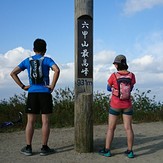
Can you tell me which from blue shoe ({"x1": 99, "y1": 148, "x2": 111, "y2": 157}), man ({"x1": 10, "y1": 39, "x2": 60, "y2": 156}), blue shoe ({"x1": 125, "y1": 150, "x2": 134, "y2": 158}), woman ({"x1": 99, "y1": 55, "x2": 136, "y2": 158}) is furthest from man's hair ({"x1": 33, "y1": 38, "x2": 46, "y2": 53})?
blue shoe ({"x1": 125, "y1": 150, "x2": 134, "y2": 158})

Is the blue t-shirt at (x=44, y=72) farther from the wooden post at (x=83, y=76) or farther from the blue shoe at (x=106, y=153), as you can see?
the blue shoe at (x=106, y=153)

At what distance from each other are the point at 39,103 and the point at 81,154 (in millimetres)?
1123

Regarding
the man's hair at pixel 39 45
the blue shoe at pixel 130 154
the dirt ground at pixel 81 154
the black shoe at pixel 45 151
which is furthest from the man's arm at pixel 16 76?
the blue shoe at pixel 130 154

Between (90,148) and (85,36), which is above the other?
(85,36)

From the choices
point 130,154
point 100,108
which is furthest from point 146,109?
point 130,154

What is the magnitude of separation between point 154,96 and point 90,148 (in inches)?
252

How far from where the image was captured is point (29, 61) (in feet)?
17.8

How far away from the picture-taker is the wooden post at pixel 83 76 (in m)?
5.59

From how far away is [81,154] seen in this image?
5.53 m

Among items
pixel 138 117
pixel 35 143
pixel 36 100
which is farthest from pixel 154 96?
pixel 36 100

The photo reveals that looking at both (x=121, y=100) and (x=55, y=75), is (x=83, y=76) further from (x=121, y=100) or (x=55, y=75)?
(x=121, y=100)

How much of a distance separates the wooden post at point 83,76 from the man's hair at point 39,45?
58 centimetres

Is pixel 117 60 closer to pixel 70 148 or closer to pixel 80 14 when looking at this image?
pixel 80 14

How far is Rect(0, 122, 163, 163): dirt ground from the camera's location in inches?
206
